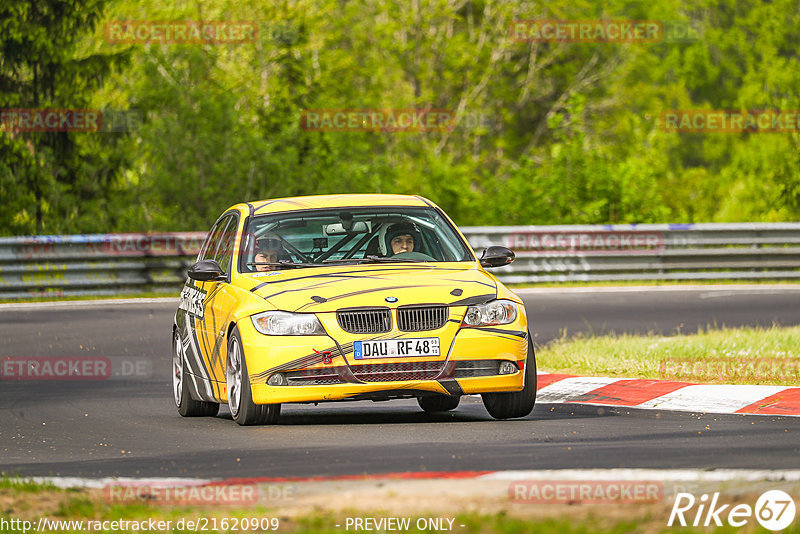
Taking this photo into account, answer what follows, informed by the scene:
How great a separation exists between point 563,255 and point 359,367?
17.3 metres

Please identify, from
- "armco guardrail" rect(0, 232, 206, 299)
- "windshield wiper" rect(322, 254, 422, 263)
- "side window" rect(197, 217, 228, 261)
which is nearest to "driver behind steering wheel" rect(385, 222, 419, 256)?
"windshield wiper" rect(322, 254, 422, 263)

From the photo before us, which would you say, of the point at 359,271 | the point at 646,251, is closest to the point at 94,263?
the point at 646,251

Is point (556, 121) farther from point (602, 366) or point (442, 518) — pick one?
point (442, 518)

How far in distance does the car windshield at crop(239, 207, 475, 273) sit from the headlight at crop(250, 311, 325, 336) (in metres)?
0.99

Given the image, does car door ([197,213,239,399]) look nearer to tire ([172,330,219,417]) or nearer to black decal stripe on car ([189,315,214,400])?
black decal stripe on car ([189,315,214,400])

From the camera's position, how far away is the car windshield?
1118 cm

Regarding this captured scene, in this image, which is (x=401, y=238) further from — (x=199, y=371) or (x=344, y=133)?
(x=344, y=133)

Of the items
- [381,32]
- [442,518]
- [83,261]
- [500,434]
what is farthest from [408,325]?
[381,32]

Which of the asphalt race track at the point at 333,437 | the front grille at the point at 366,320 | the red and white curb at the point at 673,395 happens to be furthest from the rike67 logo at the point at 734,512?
the red and white curb at the point at 673,395

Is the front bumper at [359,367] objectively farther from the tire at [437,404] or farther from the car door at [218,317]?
the tire at [437,404]

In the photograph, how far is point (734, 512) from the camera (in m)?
5.96

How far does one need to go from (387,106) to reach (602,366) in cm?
3652

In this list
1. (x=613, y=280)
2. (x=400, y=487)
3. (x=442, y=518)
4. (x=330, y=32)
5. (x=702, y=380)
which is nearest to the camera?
(x=442, y=518)

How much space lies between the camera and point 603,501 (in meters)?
6.27
